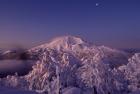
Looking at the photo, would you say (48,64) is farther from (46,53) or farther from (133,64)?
(133,64)

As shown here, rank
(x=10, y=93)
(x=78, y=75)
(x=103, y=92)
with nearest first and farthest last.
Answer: (x=10, y=93), (x=103, y=92), (x=78, y=75)

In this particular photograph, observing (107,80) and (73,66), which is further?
(73,66)

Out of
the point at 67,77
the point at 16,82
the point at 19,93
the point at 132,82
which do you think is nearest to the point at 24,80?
the point at 16,82

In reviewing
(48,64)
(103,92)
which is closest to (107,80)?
(103,92)

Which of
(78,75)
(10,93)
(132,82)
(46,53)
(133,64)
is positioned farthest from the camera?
(133,64)

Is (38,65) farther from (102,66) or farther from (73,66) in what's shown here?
(102,66)

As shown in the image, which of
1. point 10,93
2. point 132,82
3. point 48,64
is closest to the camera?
point 10,93

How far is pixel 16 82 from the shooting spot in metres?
153

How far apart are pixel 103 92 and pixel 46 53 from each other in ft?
89.4

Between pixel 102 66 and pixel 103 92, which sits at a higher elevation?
pixel 102 66

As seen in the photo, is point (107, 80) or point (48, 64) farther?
point (48, 64)

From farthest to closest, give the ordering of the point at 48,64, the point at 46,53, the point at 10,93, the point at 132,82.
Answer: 1. the point at 132,82
2. the point at 48,64
3. the point at 46,53
4. the point at 10,93

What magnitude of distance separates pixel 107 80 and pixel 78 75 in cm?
3562

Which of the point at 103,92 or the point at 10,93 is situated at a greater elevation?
the point at 10,93
